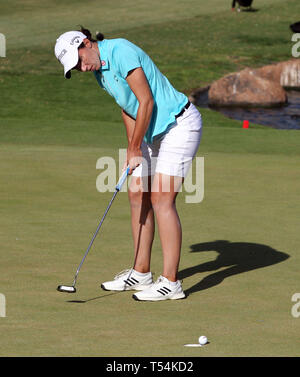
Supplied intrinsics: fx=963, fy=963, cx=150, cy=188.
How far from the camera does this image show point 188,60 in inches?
1149

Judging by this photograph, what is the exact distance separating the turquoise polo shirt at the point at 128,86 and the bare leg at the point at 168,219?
1.02ft

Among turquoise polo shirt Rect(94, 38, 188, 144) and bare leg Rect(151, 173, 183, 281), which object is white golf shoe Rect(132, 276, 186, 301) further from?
turquoise polo shirt Rect(94, 38, 188, 144)

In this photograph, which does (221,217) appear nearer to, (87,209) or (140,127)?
(87,209)

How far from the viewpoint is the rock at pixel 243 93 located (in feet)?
80.9

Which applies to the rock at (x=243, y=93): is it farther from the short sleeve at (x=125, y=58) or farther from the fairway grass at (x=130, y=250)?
the short sleeve at (x=125, y=58)

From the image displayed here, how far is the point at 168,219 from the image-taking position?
6.37 metres

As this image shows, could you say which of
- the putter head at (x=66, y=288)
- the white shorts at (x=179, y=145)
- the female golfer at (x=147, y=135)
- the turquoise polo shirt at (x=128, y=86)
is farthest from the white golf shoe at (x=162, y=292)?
the turquoise polo shirt at (x=128, y=86)

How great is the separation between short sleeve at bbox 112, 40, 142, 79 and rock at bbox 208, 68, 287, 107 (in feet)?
61.0

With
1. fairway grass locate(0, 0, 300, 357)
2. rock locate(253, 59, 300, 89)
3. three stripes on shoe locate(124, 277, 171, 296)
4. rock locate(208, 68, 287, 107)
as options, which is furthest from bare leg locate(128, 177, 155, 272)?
rock locate(253, 59, 300, 89)

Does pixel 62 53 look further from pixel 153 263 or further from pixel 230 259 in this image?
pixel 230 259

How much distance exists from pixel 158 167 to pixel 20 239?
1.92m

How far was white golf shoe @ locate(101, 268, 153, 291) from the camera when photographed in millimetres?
6496

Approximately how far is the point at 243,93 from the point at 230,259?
17474 millimetres

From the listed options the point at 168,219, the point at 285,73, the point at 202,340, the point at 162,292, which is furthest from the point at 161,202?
the point at 285,73
